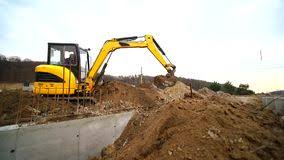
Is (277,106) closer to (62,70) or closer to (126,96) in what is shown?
(126,96)

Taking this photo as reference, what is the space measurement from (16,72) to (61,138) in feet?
156

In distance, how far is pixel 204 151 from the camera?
20.1 feet

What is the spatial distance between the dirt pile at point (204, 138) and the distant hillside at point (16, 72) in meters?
45.3

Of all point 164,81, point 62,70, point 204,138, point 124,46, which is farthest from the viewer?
point 164,81

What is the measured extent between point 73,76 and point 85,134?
15.3ft

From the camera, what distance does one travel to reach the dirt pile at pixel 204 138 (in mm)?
6238

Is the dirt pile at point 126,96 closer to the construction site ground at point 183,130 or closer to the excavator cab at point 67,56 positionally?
the construction site ground at point 183,130

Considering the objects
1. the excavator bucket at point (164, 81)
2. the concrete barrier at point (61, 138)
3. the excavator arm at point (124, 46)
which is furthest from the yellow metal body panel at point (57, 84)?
the excavator bucket at point (164, 81)

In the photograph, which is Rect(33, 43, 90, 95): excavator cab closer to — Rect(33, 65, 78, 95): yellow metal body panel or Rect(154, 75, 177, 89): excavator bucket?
Rect(33, 65, 78, 95): yellow metal body panel

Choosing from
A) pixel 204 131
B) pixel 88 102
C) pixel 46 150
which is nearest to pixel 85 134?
pixel 46 150

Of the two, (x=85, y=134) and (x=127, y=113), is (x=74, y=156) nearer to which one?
(x=85, y=134)

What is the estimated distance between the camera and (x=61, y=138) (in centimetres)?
725

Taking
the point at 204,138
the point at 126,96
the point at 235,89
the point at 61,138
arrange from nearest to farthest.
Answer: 1. the point at 204,138
2. the point at 61,138
3. the point at 126,96
4. the point at 235,89

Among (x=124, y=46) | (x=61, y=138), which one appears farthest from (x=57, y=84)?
(x=61, y=138)
